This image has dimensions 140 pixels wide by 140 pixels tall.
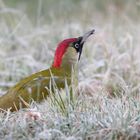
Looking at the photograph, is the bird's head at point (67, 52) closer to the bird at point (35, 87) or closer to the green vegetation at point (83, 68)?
the bird at point (35, 87)

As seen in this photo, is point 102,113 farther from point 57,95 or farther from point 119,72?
point 119,72

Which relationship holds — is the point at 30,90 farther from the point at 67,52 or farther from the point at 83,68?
the point at 83,68

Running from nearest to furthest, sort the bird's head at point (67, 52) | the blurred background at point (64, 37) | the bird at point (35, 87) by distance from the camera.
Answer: the bird at point (35, 87)
the bird's head at point (67, 52)
the blurred background at point (64, 37)

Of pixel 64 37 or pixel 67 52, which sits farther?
pixel 64 37

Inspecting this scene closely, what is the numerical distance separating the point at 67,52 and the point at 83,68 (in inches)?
51.6

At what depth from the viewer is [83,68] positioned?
6578 mm

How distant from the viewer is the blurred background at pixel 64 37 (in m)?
6.51

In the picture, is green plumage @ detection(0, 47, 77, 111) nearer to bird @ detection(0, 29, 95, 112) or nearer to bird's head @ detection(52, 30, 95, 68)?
bird @ detection(0, 29, 95, 112)

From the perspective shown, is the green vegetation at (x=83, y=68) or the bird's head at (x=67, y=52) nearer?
the green vegetation at (x=83, y=68)

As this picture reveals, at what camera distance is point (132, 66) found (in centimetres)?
650

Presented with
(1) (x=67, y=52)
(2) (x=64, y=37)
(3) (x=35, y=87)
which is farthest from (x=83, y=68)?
(3) (x=35, y=87)

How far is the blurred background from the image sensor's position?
651cm

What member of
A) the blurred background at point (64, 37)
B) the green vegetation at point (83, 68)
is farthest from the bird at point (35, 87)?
the blurred background at point (64, 37)

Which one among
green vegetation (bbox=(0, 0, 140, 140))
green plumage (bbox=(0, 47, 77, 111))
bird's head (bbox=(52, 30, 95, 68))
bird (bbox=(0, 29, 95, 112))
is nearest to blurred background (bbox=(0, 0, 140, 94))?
green vegetation (bbox=(0, 0, 140, 140))
